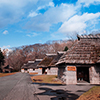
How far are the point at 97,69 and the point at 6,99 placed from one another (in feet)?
32.4

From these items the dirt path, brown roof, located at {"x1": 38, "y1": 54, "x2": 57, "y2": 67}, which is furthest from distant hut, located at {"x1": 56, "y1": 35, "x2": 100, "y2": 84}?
brown roof, located at {"x1": 38, "y1": 54, "x2": 57, "y2": 67}

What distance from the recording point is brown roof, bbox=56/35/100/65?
495 inches

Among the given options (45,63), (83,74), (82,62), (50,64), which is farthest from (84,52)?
(45,63)

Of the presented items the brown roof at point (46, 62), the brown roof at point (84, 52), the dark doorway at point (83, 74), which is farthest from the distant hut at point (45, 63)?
the brown roof at point (84, 52)

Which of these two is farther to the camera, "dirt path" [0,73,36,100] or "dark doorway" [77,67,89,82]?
"dark doorway" [77,67,89,82]

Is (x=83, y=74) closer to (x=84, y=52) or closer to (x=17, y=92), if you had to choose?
(x=84, y=52)

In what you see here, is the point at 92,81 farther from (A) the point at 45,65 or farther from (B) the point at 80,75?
(A) the point at 45,65

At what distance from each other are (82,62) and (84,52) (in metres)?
1.57

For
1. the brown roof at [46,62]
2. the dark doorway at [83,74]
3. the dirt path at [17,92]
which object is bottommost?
the dirt path at [17,92]

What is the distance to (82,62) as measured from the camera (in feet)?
40.8

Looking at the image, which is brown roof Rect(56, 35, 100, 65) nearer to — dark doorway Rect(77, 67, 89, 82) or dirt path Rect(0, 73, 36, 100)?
dark doorway Rect(77, 67, 89, 82)

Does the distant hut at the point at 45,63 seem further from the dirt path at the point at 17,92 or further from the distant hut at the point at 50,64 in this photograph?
the dirt path at the point at 17,92

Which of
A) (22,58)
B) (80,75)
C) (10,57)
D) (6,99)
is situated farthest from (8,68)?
(6,99)

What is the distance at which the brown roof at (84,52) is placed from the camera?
1257cm
